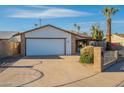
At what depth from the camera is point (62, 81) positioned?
44.8 feet

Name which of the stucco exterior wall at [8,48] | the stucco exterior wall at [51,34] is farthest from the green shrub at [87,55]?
the stucco exterior wall at [51,34]

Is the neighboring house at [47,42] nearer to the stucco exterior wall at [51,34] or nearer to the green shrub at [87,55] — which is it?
the stucco exterior wall at [51,34]

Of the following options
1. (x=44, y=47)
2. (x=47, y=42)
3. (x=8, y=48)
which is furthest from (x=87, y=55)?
(x=8, y=48)

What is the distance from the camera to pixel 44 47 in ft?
109

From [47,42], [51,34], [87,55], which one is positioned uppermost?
[51,34]

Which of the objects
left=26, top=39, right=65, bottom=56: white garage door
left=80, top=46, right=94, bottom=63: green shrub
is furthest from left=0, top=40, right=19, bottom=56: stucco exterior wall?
left=80, top=46, right=94, bottom=63: green shrub

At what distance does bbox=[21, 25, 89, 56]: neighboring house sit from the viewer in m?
32.9

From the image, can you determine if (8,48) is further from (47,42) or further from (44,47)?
(47,42)

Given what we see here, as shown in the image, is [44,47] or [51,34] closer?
[44,47]

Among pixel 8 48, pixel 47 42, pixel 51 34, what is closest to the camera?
pixel 8 48

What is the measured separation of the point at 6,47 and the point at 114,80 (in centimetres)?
1863

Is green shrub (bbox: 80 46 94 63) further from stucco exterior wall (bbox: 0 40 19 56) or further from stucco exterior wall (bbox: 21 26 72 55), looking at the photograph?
stucco exterior wall (bbox: 21 26 72 55)

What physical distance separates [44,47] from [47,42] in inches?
27.1
